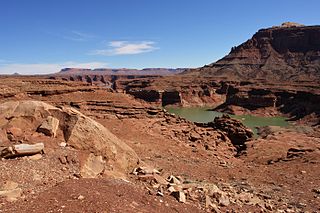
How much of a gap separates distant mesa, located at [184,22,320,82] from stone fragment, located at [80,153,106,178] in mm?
115291

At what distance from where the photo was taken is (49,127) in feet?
36.4

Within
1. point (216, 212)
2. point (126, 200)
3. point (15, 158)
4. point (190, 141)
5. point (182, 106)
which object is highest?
point (15, 158)

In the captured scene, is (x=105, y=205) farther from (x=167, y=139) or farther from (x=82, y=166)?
(x=167, y=139)

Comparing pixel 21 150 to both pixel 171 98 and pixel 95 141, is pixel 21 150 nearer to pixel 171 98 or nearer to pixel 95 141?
pixel 95 141

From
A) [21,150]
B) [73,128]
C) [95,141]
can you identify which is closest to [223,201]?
[95,141]

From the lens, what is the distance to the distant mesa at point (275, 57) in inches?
5007

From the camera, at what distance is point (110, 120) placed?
2694 cm

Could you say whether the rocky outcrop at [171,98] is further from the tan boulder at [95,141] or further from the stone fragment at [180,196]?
the stone fragment at [180,196]

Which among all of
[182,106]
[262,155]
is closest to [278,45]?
[182,106]

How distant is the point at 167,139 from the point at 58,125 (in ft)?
45.2

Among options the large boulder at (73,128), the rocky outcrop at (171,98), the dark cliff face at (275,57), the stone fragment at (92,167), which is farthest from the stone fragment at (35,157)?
the dark cliff face at (275,57)

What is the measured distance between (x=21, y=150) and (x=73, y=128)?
83.5 inches

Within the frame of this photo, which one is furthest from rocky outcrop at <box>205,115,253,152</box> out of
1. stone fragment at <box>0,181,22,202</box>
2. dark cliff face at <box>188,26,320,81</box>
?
dark cliff face at <box>188,26,320,81</box>

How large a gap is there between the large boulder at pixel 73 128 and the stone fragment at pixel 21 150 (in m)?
1.23
